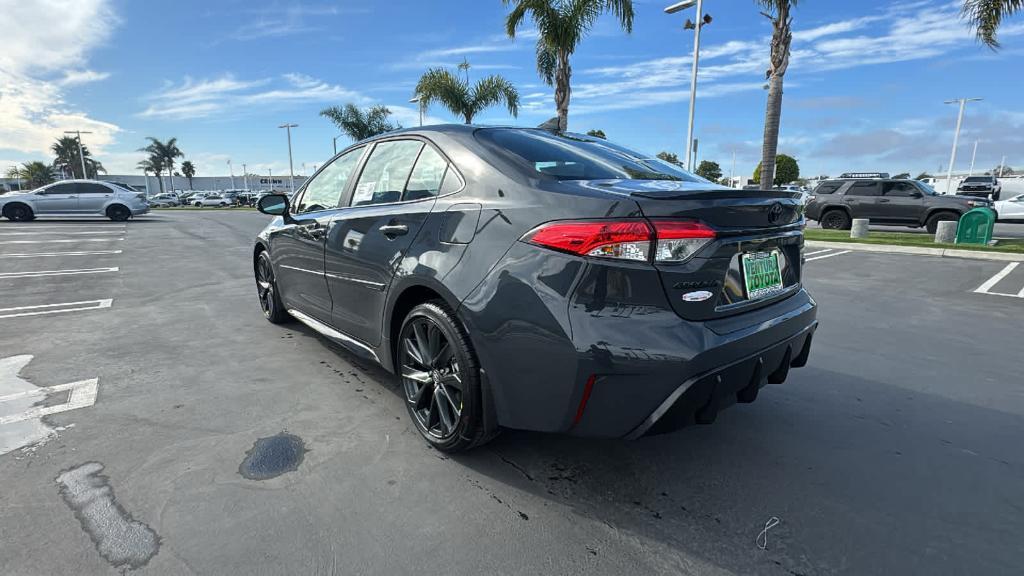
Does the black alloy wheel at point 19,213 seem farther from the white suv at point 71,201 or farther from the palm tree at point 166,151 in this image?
the palm tree at point 166,151

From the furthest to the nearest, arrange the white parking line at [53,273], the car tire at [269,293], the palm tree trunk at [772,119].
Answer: the palm tree trunk at [772,119] < the white parking line at [53,273] < the car tire at [269,293]

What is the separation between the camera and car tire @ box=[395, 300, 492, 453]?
2.29 meters

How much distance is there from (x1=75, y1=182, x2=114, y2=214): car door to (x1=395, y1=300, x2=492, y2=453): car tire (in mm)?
21763

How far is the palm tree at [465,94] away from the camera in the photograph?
22578 mm

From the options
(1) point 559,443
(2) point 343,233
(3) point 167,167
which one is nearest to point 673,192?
(1) point 559,443

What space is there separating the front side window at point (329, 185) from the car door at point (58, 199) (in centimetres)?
2022

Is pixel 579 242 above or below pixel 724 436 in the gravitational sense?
above

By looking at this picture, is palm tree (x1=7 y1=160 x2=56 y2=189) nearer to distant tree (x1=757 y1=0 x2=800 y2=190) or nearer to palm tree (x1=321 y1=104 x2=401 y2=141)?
palm tree (x1=321 y1=104 x2=401 y2=141)

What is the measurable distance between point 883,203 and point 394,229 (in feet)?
57.5

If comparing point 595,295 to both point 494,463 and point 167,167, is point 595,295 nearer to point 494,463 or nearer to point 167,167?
point 494,463

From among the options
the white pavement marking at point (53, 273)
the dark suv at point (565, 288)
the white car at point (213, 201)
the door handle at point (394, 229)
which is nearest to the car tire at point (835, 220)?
the dark suv at point (565, 288)

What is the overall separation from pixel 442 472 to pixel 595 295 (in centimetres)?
116

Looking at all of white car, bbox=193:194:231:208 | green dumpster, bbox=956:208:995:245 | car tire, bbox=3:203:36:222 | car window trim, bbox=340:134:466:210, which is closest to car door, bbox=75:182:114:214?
car tire, bbox=3:203:36:222

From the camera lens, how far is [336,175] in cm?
371
